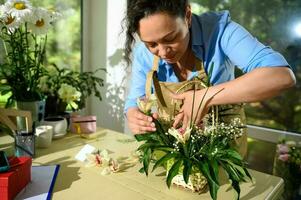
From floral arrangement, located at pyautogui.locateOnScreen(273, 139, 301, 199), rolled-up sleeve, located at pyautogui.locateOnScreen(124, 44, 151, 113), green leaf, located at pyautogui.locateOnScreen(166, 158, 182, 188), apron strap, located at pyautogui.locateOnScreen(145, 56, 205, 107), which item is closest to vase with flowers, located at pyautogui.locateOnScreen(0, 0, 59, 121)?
rolled-up sleeve, located at pyautogui.locateOnScreen(124, 44, 151, 113)

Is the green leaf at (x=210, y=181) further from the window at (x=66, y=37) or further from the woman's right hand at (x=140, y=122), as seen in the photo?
the window at (x=66, y=37)

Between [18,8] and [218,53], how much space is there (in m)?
0.75

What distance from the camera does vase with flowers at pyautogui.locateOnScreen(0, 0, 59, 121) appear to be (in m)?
1.18

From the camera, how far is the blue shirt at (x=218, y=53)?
0.86 m

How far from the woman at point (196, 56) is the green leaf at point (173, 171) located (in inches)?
4.5

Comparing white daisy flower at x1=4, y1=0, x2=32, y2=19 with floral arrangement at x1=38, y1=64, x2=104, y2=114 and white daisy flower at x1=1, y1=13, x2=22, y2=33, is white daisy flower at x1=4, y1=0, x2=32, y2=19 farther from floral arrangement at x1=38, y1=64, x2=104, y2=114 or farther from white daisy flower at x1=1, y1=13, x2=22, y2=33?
floral arrangement at x1=38, y1=64, x2=104, y2=114

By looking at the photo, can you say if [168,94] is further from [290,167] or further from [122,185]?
[290,167]

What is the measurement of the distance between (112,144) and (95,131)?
181mm

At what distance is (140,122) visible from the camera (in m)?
0.99

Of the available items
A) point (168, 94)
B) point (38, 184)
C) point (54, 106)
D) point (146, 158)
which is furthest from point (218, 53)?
point (54, 106)

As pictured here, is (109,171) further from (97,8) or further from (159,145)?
(97,8)

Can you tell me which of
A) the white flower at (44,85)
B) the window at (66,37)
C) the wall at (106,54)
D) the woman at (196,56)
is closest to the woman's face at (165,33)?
the woman at (196,56)

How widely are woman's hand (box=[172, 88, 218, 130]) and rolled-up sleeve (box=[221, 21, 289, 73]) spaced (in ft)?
0.50

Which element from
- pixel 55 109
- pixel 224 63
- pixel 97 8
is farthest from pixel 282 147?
pixel 97 8
